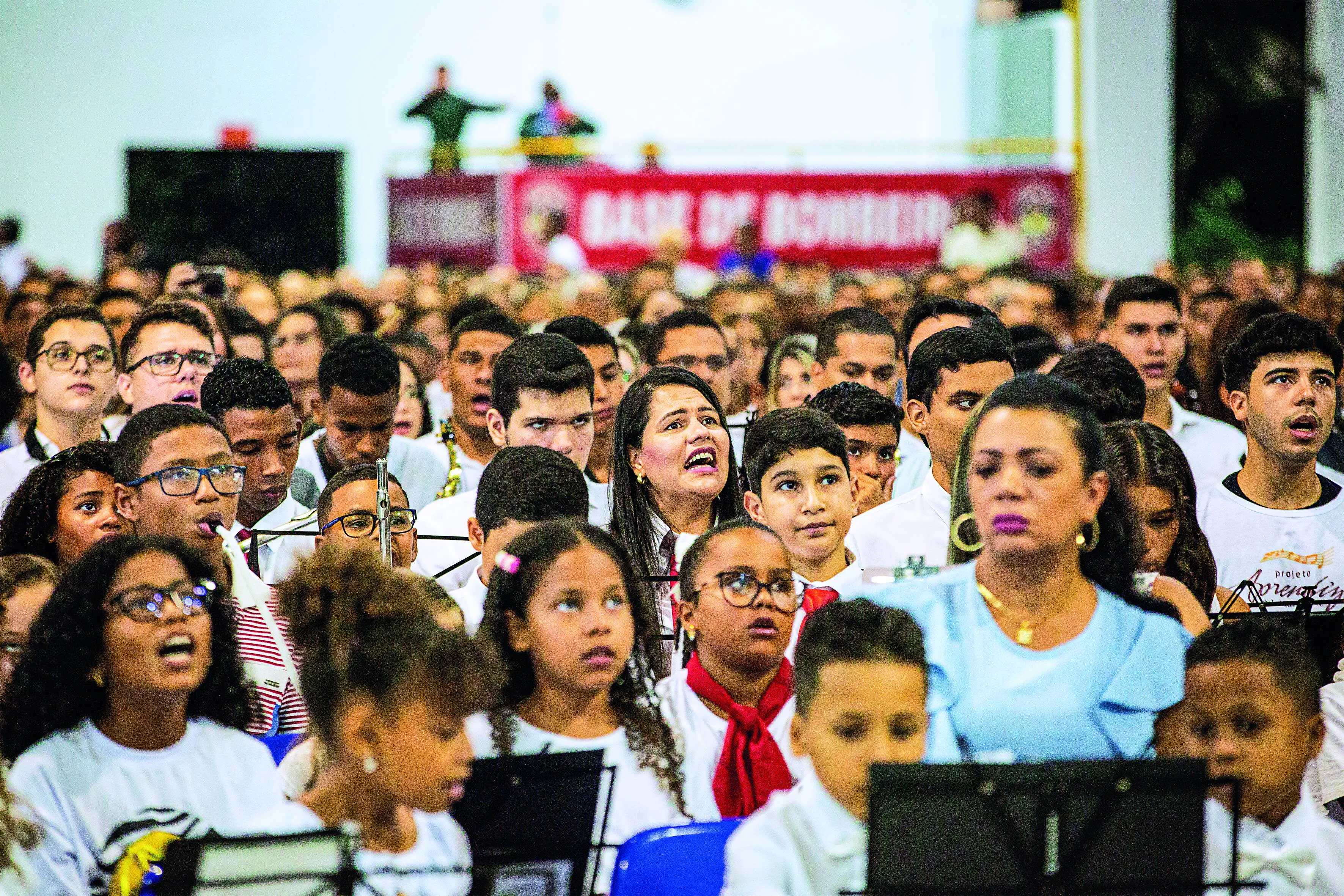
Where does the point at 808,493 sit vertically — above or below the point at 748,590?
above

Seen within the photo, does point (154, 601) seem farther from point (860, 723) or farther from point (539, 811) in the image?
point (860, 723)

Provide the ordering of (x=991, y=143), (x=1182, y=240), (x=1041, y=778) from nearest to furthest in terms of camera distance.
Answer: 1. (x=1041, y=778)
2. (x=991, y=143)
3. (x=1182, y=240)

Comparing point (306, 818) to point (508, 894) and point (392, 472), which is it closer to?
point (508, 894)

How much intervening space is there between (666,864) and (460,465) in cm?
308

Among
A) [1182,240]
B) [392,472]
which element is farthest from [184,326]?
[1182,240]

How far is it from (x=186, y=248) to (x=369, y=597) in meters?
13.2

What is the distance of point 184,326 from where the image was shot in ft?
19.3

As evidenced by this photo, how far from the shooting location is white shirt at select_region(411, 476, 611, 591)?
460 centimetres

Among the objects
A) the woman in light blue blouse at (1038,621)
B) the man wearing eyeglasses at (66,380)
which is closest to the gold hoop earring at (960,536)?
the woman in light blue blouse at (1038,621)

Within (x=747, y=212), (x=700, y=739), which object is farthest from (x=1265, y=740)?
(x=747, y=212)

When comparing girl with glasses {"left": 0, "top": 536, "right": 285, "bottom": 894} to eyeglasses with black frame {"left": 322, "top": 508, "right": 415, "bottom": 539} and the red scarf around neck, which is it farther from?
eyeglasses with black frame {"left": 322, "top": 508, "right": 415, "bottom": 539}

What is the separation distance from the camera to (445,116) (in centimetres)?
1602

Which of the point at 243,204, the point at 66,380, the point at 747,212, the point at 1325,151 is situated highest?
the point at 1325,151

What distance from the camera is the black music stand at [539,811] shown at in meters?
2.79
